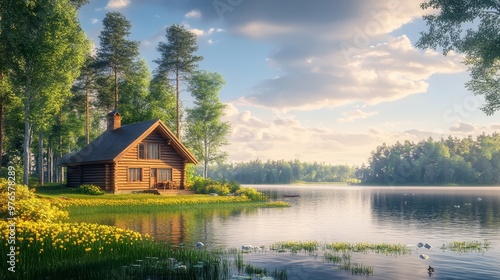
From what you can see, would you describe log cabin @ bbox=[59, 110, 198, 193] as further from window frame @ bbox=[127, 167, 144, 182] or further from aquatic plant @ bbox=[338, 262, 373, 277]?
aquatic plant @ bbox=[338, 262, 373, 277]

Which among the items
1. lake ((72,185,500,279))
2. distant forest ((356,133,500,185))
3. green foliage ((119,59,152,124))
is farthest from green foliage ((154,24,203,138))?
distant forest ((356,133,500,185))

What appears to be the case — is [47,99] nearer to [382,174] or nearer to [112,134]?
[112,134]

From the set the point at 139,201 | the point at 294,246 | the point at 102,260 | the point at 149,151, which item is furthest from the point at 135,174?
the point at 102,260

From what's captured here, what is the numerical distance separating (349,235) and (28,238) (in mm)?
15520

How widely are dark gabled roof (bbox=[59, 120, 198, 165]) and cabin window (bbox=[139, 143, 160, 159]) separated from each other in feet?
5.85

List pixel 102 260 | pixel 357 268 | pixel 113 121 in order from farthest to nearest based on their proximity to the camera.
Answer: pixel 113 121 → pixel 357 268 → pixel 102 260

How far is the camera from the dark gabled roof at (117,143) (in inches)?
1767

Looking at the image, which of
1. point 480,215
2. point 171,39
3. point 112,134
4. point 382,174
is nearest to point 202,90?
point 171,39

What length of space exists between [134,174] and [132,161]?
5.04 feet

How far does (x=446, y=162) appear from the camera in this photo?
136750mm

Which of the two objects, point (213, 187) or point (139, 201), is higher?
point (213, 187)

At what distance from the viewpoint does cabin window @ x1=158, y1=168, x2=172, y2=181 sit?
4909cm

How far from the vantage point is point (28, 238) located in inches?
523

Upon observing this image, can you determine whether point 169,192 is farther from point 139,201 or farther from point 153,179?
point 139,201
